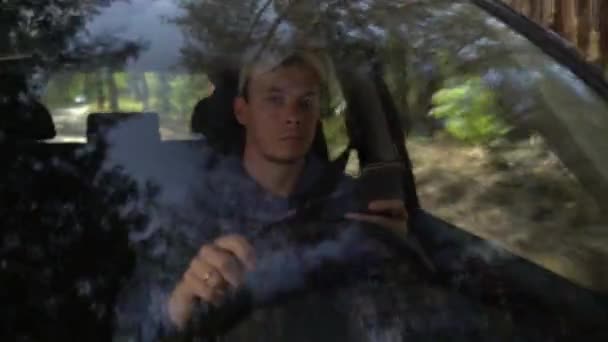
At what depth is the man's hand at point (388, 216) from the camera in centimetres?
175

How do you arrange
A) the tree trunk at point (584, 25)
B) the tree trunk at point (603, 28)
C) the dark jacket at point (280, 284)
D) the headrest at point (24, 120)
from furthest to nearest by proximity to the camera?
the tree trunk at point (584, 25) < the tree trunk at point (603, 28) < the headrest at point (24, 120) < the dark jacket at point (280, 284)

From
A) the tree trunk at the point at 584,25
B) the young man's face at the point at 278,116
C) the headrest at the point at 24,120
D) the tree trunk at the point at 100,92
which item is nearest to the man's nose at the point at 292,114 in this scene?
the young man's face at the point at 278,116

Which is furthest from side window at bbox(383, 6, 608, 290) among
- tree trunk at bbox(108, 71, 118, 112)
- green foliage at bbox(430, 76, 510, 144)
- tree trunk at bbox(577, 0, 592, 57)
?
tree trunk at bbox(577, 0, 592, 57)

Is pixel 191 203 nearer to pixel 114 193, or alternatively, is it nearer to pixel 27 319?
pixel 114 193

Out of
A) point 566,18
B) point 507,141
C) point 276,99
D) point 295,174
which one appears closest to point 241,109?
point 276,99

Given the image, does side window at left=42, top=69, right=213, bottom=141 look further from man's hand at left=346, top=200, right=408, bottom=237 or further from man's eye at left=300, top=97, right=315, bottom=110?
man's hand at left=346, top=200, right=408, bottom=237

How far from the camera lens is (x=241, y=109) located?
5.99 ft

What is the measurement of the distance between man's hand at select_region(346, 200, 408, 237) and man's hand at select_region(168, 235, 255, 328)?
244mm

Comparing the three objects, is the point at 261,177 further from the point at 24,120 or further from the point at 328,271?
the point at 24,120

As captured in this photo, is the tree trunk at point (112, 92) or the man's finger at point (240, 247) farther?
the tree trunk at point (112, 92)

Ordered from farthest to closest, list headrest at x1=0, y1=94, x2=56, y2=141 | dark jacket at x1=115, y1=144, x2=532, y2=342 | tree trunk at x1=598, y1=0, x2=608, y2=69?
tree trunk at x1=598, y1=0, x2=608, y2=69 < headrest at x1=0, y1=94, x2=56, y2=141 < dark jacket at x1=115, y1=144, x2=532, y2=342

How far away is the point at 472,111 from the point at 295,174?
416 millimetres

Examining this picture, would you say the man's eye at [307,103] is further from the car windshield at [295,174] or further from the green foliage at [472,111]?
the green foliage at [472,111]

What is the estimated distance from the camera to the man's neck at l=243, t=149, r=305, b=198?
1771 mm
